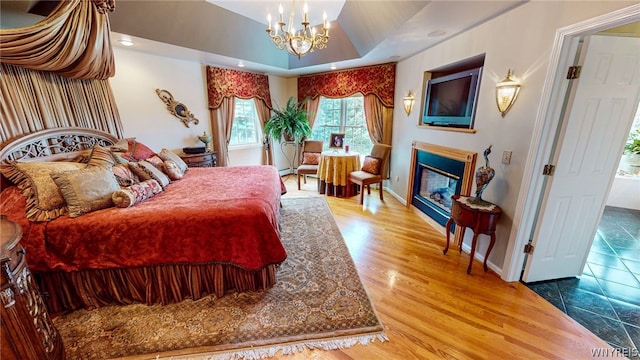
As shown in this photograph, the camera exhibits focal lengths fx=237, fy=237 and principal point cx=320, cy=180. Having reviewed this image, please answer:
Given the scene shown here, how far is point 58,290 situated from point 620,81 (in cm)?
441

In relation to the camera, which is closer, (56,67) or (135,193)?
(135,193)

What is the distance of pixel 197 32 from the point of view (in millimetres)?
3102

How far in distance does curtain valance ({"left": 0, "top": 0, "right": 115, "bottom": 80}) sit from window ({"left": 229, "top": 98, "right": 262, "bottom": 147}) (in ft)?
8.16

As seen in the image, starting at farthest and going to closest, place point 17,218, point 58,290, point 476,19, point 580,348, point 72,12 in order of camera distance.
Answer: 1. point 476,19
2. point 72,12
3. point 58,290
4. point 17,218
5. point 580,348

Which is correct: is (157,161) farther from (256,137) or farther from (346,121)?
(346,121)

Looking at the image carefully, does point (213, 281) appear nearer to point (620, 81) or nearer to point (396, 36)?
point (396, 36)

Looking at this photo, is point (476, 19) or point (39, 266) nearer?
point (39, 266)

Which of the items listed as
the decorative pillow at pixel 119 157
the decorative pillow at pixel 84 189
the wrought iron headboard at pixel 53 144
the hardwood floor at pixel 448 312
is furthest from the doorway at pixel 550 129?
the wrought iron headboard at pixel 53 144

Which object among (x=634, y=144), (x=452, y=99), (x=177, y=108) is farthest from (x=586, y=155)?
(x=177, y=108)

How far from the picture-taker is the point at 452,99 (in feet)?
9.27

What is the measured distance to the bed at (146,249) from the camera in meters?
1.64

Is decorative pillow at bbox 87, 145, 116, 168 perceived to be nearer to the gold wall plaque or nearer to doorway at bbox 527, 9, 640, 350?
the gold wall plaque

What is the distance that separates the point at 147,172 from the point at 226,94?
2.54 meters

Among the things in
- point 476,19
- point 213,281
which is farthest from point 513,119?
point 213,281
